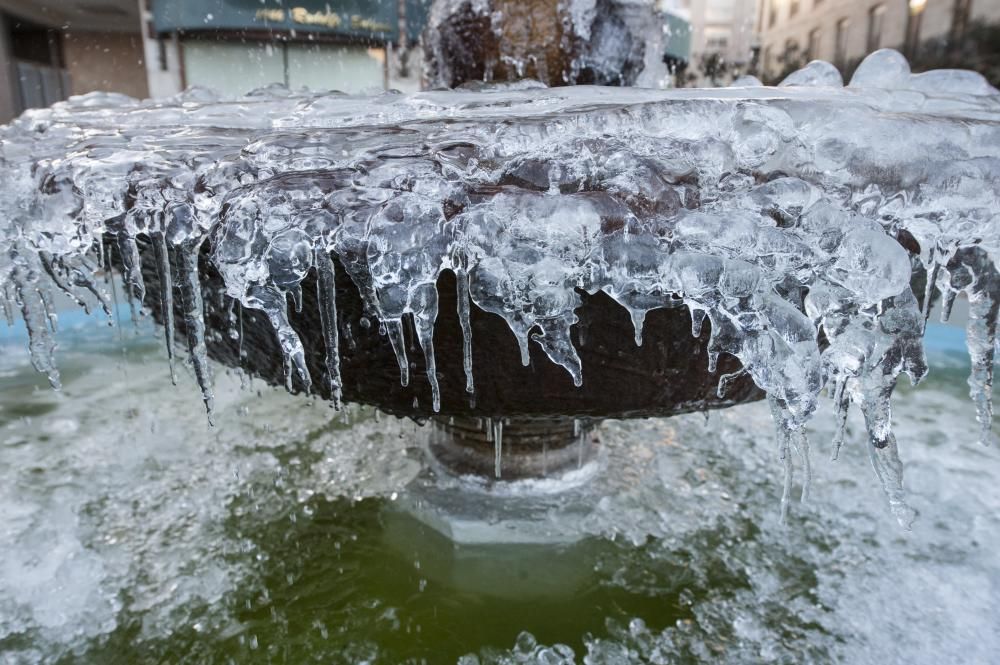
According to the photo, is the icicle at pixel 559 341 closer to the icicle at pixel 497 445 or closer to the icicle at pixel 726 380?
the icicle at pixel 726 380

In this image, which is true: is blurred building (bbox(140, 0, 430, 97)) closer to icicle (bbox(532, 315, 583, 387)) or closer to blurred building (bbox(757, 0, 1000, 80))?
blurred building (bbox(757, 0, 1000, 80))

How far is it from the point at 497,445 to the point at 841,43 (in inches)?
547

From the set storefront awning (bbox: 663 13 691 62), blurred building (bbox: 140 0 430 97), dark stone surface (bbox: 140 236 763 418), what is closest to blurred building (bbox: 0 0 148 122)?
blurred building (bbox: 140 0 430 97)

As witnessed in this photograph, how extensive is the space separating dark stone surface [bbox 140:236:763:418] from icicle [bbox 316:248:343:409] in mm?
28

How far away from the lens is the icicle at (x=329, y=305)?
3.30ft

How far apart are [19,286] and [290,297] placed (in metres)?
0.63

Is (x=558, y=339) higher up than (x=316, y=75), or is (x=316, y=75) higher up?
(x=316, y=75)

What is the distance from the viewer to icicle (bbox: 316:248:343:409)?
100cm

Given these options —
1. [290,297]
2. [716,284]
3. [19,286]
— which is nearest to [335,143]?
[290,297]

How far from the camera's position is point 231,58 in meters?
11.0

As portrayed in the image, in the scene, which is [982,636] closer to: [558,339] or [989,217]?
[989,217]

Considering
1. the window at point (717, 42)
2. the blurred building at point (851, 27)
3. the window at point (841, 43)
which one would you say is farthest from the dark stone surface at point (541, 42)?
the window at point (717, 42)

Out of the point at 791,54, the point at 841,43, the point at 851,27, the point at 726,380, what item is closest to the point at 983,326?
the point at 726,380

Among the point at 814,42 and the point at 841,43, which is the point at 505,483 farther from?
the point at 814,42
